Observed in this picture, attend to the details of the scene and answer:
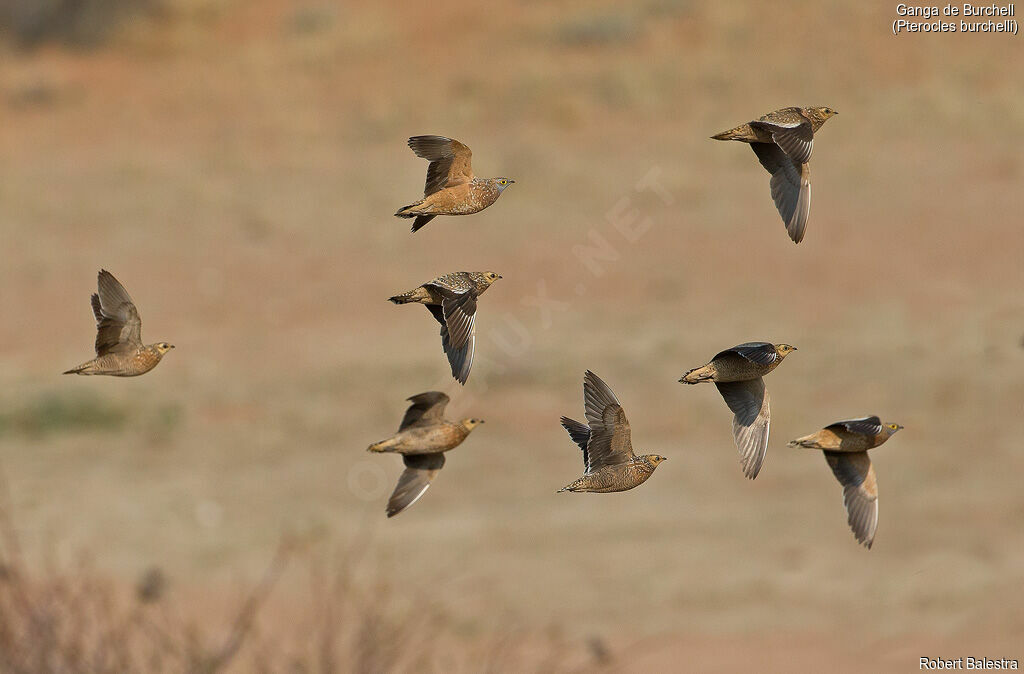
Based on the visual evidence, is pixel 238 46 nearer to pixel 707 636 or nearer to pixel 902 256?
pixel 902 256

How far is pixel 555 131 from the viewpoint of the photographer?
42844 mm

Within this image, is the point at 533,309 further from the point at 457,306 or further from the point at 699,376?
the point at 699,376

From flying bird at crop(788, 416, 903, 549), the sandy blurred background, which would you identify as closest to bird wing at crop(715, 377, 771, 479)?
flying bird at crop(788, 416, 903, 549)

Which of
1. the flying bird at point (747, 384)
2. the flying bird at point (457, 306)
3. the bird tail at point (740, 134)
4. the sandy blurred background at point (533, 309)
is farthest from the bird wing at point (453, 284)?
the sandy blurred background at point (533, 309)

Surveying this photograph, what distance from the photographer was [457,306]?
814 cm

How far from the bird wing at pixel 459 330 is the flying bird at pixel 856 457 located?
1.43m

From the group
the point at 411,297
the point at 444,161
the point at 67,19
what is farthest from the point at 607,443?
the point at 67,19

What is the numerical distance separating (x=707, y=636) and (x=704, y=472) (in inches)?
234

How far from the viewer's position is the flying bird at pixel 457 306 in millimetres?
8025

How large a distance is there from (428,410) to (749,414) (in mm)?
1428

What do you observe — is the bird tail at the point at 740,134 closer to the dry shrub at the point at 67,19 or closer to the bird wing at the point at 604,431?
the bird wing at the point at 604,431

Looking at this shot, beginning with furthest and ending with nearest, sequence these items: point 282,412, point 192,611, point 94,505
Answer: point 282,412 → point 94,505 → point 192,611

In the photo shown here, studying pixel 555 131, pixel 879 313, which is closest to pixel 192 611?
pixel 879 313

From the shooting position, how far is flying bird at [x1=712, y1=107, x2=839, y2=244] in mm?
7838
